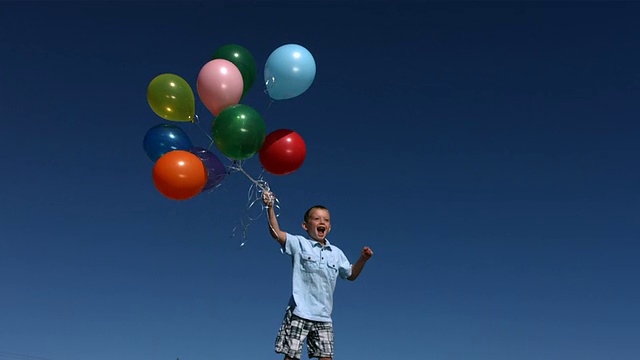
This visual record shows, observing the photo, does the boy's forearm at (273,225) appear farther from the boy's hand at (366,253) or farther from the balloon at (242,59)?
the balloon at (242,59)

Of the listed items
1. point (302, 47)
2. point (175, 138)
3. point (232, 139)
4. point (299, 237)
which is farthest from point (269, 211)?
point (302, 47)

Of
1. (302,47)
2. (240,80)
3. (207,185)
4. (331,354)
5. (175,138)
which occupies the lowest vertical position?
(331,354)

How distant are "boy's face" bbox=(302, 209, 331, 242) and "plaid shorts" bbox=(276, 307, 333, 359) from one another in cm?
85

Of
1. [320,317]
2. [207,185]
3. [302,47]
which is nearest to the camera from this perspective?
[320,317]

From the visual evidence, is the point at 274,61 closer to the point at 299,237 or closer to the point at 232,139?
the point at 232,139

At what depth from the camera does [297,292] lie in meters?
6.43

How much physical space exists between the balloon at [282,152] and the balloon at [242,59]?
91 centimetres

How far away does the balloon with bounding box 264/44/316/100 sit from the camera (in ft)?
23.6

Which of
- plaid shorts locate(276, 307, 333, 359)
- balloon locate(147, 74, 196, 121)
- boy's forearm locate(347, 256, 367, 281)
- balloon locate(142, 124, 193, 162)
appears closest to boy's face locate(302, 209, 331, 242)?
boy's forearm locate(347, 256, 367, 281)

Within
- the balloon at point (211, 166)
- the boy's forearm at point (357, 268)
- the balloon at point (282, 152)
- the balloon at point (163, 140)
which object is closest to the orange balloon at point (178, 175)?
the balloon at point (211, 166)

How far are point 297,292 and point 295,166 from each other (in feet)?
4.60

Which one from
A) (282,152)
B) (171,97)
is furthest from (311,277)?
(171,97)

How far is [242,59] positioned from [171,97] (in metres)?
0.99

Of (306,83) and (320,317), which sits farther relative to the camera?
(306,83)
